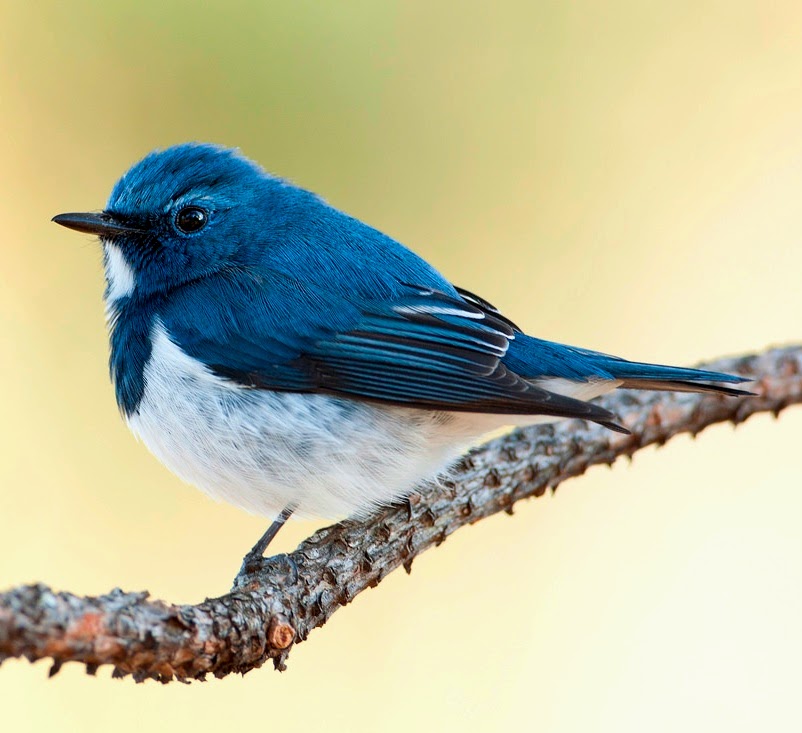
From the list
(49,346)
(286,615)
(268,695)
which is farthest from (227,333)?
(49,346)

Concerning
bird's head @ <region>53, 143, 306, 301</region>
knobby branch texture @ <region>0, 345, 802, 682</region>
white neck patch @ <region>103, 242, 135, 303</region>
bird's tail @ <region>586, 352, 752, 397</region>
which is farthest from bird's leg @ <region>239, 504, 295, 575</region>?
bird's tail @ <region>586, 352, 752, 397</region>

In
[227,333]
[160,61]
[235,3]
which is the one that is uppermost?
[235,3]

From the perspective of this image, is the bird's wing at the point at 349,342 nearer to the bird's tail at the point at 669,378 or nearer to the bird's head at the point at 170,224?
the bird's head at the point at 170,224

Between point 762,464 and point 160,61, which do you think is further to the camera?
point 160,61

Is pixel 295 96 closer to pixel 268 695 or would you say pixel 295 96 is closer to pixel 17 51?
pixel 17 51

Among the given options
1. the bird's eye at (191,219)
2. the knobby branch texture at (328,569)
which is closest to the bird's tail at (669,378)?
the knobby branch texture at (328,569)

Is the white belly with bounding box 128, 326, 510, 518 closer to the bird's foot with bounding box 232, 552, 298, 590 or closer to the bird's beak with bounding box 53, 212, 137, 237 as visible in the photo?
the bird's foot with bounding box 232, 552, 298, 590

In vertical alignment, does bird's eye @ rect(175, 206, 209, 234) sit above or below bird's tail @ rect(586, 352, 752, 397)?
below
